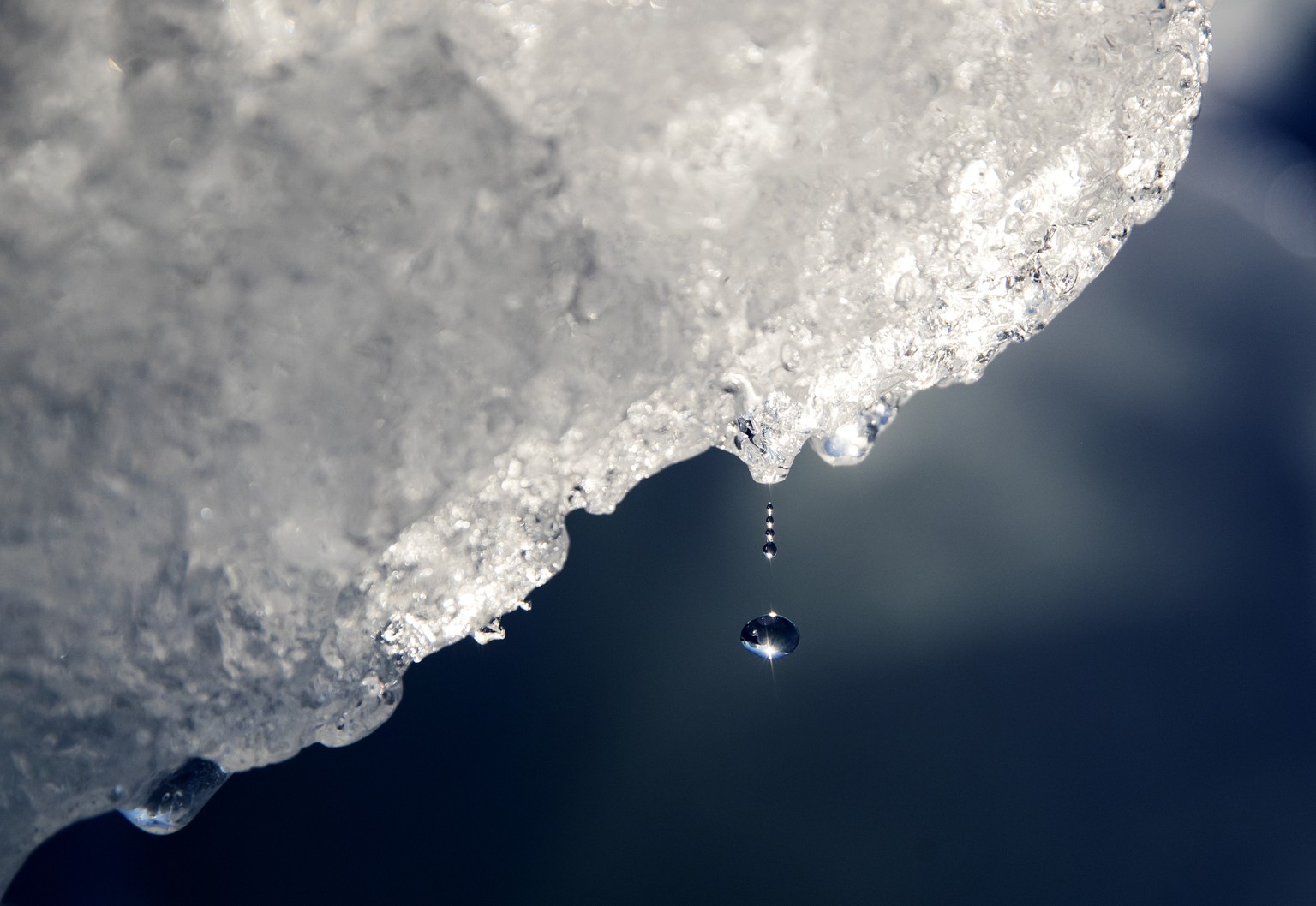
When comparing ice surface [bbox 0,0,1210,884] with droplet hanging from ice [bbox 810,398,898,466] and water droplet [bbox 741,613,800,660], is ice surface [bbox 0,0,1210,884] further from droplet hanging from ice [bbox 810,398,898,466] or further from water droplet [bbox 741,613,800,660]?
water droplet [bbox 741,613,800,660]

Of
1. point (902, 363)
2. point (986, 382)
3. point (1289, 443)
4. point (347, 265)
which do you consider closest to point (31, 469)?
point (347, 265)

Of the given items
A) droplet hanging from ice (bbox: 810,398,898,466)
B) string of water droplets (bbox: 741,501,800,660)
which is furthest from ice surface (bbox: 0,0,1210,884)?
string of water droplets (bbox: 741,501,800,660)

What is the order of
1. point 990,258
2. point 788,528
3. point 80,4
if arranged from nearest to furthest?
point 80,4 → point 990,258 → point 788,528

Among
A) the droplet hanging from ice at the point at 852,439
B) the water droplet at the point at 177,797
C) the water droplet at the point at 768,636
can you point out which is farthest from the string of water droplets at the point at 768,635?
the water droplet at the point at 177,797

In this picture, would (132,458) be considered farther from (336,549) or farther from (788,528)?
(788,528)

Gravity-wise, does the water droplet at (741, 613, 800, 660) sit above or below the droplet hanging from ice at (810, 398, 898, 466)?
below

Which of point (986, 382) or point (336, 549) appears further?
point (986, 382)

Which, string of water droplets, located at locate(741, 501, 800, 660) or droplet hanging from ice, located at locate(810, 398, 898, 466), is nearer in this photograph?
droplet hanging from ice, located at locate(810, 398, 898, 466)

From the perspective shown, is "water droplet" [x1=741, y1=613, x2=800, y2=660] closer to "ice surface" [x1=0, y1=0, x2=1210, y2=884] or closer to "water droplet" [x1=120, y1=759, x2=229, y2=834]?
"ice surface" [x1=0, y1=0, x2=1210, y2=884]
